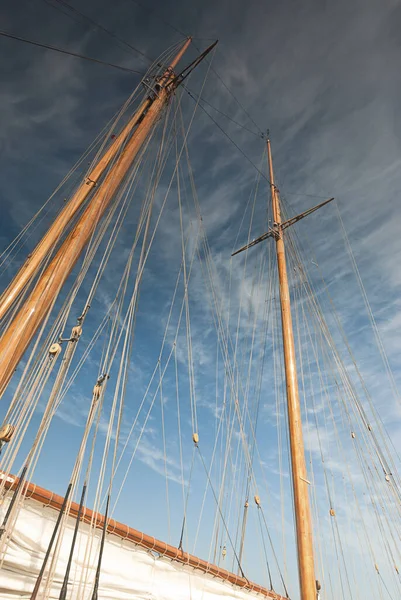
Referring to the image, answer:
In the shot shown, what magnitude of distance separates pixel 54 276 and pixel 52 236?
0.80 m

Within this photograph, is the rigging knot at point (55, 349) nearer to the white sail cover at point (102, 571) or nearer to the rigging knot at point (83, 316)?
the rigging knot at point (83, 316)

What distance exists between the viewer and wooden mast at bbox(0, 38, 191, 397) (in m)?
3.63

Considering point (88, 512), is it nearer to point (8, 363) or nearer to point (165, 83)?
point (8, 363)

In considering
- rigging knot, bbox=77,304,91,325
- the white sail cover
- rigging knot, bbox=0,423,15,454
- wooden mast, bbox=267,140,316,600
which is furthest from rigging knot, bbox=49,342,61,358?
wooden mast, bbox=267,140,316,600

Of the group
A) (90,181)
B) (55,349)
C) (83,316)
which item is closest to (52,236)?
(83,316)

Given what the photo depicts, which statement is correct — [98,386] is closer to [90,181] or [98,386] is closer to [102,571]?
[102,571]

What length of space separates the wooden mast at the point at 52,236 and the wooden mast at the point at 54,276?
0.16 m

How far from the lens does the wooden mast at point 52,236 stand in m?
4.07

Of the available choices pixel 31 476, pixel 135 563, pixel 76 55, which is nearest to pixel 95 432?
pixel 31 476

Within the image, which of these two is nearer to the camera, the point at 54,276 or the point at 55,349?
the point at 55,349

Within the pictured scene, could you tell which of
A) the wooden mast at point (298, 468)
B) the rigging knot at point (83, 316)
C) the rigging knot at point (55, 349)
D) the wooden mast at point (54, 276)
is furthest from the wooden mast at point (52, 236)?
the wooden mast at point (298, 468)

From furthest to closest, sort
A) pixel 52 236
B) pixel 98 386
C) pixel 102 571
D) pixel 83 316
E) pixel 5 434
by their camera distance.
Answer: pixel 52 236, pixel 83 316, pixel 98 386, pixel 102 571, pixel 5 434

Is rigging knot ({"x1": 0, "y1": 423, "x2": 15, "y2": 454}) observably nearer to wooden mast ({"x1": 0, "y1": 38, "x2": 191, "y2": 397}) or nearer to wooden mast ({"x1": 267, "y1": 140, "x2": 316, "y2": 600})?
wooden mast ({"x1": 0, "y1": 38, "x2": 191, "y2": 397})

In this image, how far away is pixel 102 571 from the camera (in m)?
3.71
